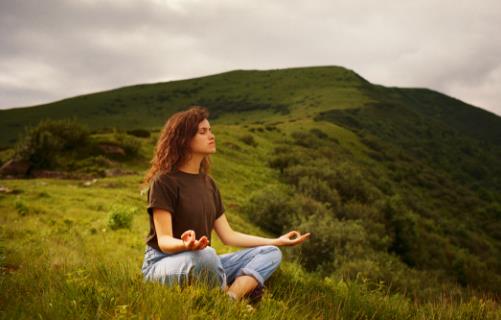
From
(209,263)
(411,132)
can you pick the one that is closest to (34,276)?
(209,263)

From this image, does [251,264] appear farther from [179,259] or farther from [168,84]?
[168,84]

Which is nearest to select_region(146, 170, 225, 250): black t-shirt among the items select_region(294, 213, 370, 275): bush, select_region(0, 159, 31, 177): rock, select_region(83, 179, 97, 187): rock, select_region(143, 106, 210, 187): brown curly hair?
select_region(143, 106, 210, 187): brown curly hair

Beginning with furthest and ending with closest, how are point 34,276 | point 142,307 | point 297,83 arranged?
point 297,83, point 34,276, point 142,307

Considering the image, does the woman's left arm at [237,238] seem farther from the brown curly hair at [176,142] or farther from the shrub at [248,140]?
the shrub at [248,140]

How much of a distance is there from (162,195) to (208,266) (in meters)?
0.78

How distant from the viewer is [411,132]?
7712 centimetres

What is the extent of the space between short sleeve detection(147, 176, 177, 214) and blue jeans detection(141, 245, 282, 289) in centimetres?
44

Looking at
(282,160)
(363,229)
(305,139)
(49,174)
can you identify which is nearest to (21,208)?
(49,174)

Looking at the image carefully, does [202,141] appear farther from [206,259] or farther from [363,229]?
[363,229]

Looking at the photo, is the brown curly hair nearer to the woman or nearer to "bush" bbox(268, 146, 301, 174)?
the woman

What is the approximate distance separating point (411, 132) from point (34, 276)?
8014 centimetres

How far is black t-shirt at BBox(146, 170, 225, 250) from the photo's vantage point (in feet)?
12.6

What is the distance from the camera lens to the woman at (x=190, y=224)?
11.6 feet

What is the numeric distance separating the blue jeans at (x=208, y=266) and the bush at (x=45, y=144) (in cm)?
1540
